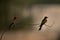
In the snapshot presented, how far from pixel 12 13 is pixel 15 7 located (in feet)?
0.22

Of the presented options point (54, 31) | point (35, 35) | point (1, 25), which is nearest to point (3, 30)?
point (1, 25)

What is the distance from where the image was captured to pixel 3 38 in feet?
4.17

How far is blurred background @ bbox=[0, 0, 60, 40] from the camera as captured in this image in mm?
1271

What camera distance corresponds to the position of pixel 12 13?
1280 mm

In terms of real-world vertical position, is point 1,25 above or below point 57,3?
below

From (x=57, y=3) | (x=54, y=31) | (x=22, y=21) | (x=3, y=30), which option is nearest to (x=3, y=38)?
(x=3, y=30)

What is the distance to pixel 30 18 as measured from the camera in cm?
129

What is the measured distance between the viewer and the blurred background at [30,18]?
1.27 meters

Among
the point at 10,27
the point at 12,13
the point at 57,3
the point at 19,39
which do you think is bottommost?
the point at 19,39

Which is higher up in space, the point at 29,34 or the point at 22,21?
the point at 22,21

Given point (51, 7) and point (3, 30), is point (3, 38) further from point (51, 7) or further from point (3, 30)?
point (51, 7)

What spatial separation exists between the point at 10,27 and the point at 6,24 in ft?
0.17

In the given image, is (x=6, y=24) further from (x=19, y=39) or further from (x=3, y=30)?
(x=19, y=39)

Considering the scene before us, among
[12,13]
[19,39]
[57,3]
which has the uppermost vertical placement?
[57,3]
